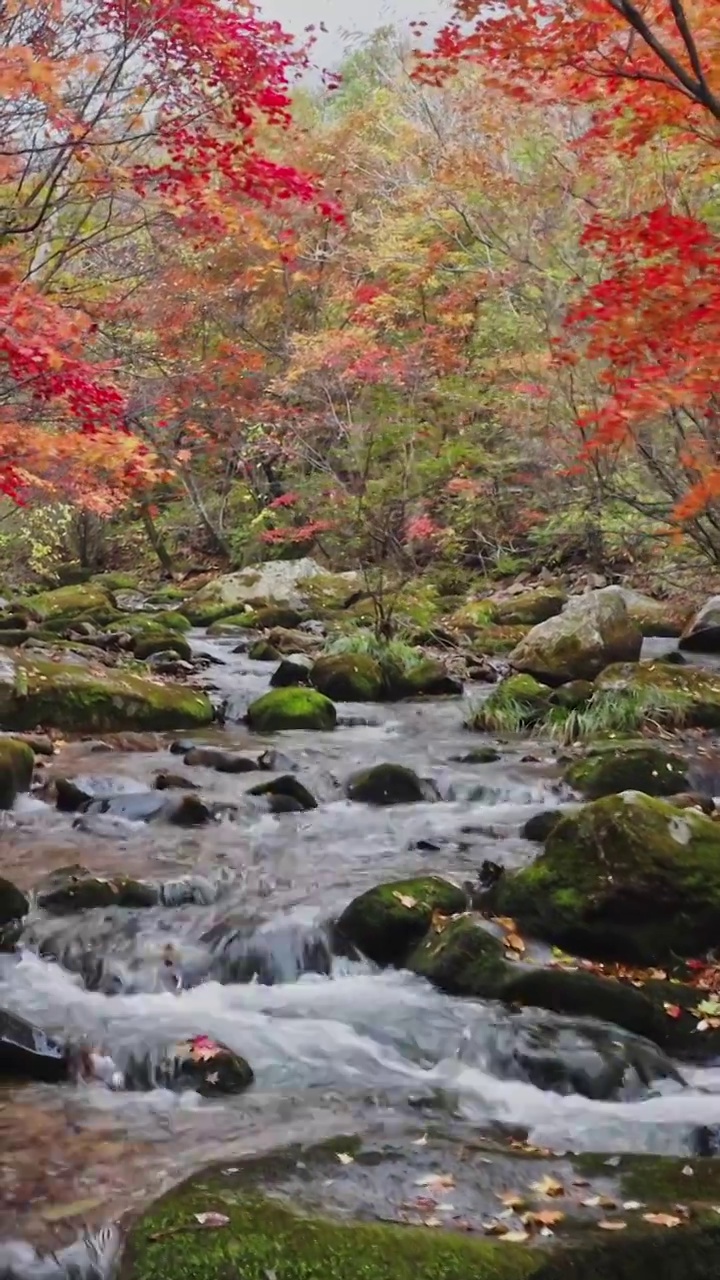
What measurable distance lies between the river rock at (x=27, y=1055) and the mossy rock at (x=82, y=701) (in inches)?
211

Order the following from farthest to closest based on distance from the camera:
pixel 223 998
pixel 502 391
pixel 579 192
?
1. pixel 502 391
2. pixel 579 192
3. pixel 223 998

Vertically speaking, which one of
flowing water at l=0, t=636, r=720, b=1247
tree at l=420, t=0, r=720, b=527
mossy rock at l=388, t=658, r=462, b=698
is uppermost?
tree at l=420, t=0, r=720, b=527

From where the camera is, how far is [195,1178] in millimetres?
3275

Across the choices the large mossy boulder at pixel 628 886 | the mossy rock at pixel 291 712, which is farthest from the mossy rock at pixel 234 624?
the large mossy boulder at pixel 628 886

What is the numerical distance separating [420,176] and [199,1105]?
18.3m

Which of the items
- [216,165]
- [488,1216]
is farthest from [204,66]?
[488,1216]

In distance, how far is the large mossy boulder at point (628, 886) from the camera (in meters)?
5.07

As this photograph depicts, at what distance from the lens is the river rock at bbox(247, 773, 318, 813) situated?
7.76 m

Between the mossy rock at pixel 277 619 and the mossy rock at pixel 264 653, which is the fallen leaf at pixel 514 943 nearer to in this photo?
the mossy rock at pixel 264 653

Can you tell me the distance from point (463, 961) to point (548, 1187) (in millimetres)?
1531

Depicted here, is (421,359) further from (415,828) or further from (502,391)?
(415,828)

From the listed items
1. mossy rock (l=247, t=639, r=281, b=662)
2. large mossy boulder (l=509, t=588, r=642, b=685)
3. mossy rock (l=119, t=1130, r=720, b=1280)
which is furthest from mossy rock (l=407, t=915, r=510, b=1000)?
mossy rock (l=247, t=639, r=281, b=662)

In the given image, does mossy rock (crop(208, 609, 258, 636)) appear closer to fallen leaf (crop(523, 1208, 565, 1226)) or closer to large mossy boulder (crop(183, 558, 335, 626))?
large mossy boulder (crop(183, 558, 335, 626))

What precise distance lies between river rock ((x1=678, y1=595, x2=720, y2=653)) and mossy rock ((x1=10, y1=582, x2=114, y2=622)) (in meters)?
9.79
